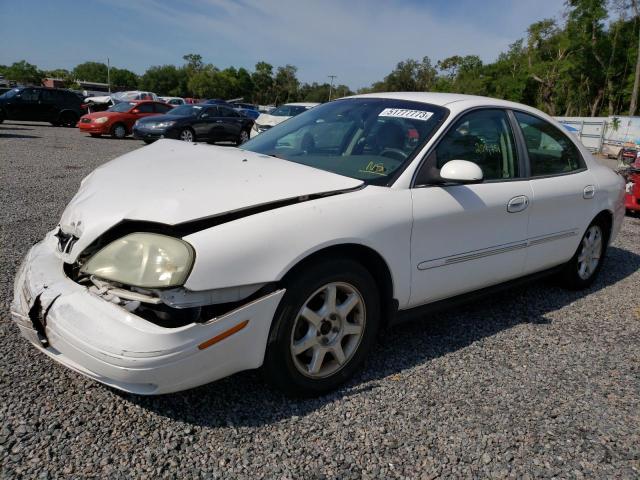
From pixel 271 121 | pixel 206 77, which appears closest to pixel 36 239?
pixel 271 121

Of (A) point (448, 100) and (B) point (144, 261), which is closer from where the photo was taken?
→ (B) point (144, 261)

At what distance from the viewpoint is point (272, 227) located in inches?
88.7

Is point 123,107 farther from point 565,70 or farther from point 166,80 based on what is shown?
point 166,80

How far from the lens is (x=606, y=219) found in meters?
4.57

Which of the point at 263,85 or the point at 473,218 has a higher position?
the point at 263,85

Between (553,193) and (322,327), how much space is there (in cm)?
219

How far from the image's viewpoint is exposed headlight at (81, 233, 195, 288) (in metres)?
2.06

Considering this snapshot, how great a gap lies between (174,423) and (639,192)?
8.37 meters

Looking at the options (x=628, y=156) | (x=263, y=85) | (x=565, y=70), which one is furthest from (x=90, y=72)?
(x=628, y=156)

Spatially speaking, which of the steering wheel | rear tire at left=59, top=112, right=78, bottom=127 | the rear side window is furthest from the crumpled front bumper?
rear tire at left=59, top=112, right=78, bottom=127

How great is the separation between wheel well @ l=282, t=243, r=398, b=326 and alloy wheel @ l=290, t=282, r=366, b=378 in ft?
0.50

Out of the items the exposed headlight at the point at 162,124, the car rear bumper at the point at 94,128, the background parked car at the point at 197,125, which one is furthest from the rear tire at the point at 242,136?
the car rear bumper at the point at 94,128

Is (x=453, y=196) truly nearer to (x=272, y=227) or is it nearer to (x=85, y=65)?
(x=272, y=227)

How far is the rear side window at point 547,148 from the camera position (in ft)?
12.1
